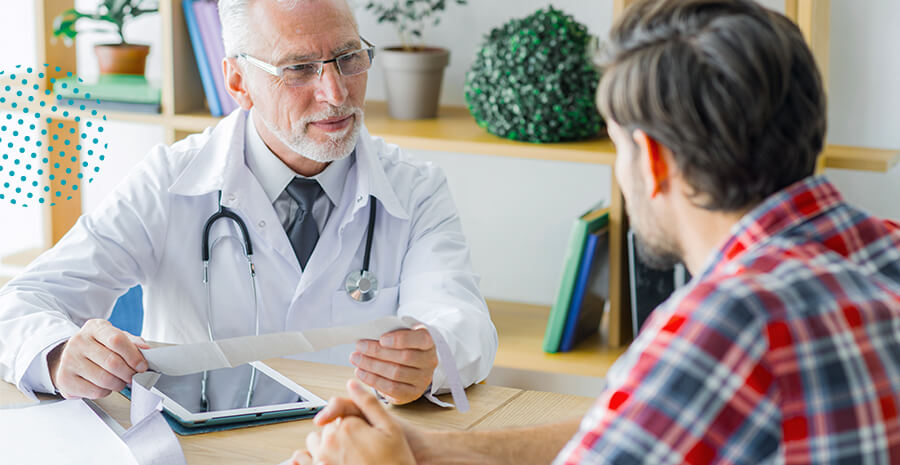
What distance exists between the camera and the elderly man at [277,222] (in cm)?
175

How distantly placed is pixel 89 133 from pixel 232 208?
1.24 m

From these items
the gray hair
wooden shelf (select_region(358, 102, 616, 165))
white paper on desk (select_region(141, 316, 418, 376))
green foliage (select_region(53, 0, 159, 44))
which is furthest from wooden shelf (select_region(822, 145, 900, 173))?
green foliage (select_region(53, 0, 159, 44))

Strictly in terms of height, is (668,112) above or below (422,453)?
above

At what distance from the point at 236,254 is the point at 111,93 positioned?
954mm

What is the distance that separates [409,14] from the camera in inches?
96.2

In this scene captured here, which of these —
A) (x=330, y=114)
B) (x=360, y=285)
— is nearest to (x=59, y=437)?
(x=360, y=285)

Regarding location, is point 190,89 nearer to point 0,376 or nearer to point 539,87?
point 539,87

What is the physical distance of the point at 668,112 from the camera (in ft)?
2.89

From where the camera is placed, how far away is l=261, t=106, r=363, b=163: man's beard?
1.79 metres

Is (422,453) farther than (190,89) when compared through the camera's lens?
No

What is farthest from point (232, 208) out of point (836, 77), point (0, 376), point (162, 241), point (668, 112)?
point (836, 77)

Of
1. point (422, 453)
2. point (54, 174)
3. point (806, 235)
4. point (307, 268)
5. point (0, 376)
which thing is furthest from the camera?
point (54, 174)

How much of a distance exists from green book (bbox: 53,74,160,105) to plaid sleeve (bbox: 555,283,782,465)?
1.96 meters

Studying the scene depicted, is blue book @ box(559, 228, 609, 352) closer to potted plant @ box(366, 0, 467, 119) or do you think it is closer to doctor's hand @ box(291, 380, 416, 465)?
potted plant @ box(366, 0, 467, 119)
